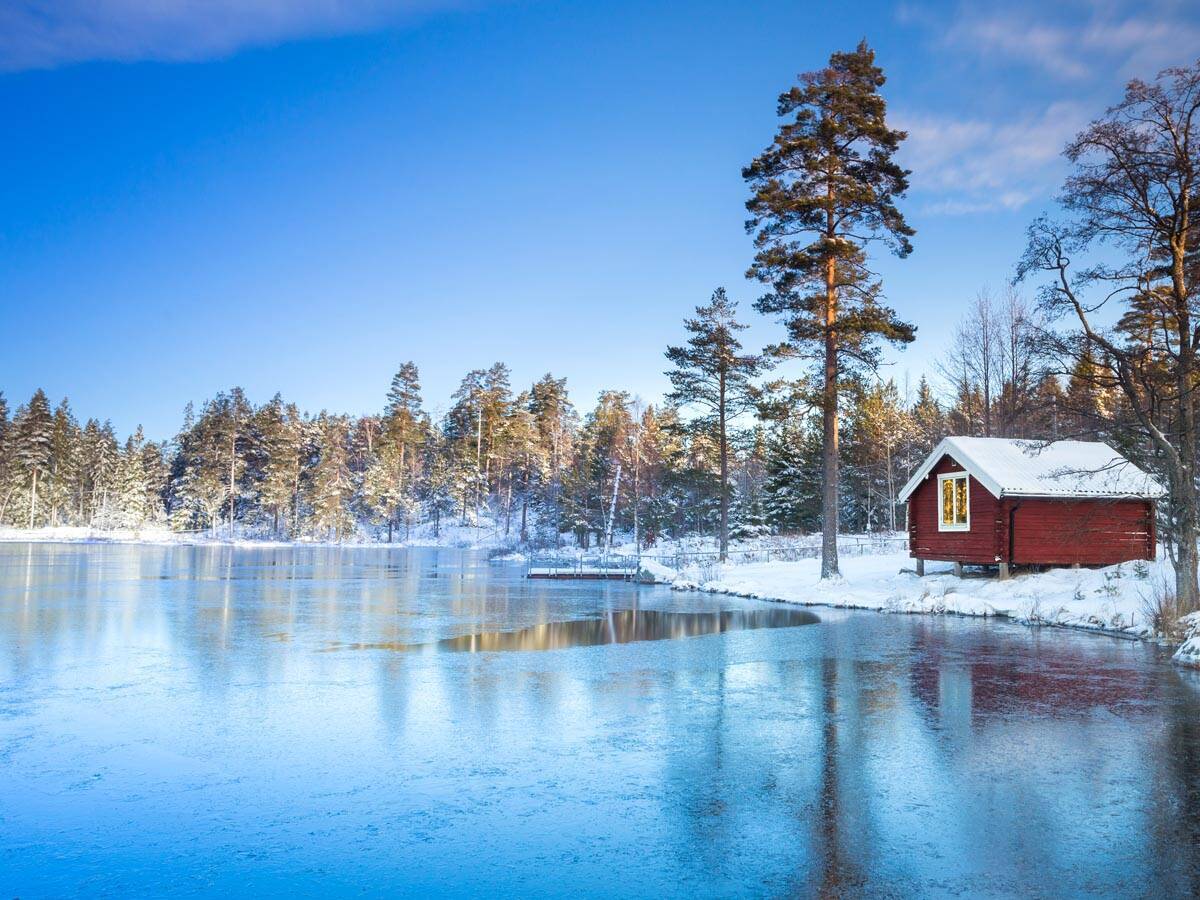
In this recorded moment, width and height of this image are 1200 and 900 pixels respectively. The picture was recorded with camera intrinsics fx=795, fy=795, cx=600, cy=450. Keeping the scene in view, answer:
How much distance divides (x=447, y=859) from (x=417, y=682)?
608 centimetres

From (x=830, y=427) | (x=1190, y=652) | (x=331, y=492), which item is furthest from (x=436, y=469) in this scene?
Answer: (x=1190, y=652)

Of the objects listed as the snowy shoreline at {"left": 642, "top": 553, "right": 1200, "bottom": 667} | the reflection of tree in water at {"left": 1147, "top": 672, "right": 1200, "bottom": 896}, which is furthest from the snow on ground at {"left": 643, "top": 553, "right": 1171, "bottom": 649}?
the reflection of tree in water at {"left": 1147, "top": 672, "right": 1200, "bottom": 896}

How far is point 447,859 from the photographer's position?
5410 mm

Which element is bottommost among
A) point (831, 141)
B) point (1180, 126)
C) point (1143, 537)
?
point (1143, 537)

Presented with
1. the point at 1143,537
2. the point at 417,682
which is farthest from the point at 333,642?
the point at 1143,537

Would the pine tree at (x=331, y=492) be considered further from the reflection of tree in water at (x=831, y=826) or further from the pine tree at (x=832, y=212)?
the reflection of tree in water at (x=831, y=826)

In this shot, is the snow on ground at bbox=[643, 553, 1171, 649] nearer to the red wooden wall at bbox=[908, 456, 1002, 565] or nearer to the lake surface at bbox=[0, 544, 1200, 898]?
the red wooden wall at bbox=[908, 456, 1002, 565]

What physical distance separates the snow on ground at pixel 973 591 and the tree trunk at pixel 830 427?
1023 mm

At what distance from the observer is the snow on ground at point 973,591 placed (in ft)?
61.1

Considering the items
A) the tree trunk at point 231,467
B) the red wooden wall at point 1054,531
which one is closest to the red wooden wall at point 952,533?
the red wooden wall at point 1054,531

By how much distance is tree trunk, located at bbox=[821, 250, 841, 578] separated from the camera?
26.3 meters

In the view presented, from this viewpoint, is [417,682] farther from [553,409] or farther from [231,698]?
[553,409]

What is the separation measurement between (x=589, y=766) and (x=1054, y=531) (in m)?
22.3

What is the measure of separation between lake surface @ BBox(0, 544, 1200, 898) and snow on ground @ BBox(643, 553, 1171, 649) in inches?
150
